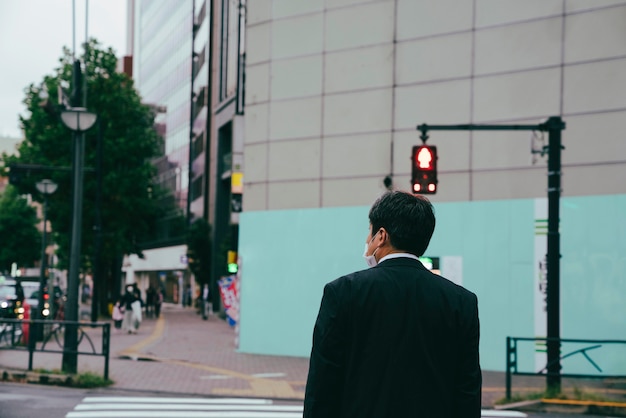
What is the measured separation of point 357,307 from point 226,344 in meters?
24.4

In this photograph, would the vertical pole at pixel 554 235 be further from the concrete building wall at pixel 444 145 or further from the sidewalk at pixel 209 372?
the concrete building wall at pixel 444 145

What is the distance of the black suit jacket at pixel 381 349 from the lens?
A: 3.29 meters

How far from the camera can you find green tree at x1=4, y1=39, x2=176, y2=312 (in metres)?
44.8

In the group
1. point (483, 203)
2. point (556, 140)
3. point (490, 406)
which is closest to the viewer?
point (490, 406)

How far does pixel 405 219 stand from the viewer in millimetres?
3441

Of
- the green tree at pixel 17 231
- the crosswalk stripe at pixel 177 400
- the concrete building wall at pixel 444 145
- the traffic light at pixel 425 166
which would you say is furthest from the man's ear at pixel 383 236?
the green tree at pixel 17 231

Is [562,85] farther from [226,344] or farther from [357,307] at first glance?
[357,307]

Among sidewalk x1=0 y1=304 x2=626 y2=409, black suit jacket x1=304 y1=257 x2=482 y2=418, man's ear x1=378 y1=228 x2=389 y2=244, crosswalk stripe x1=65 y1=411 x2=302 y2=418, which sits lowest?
sidewalk x1=0 y1=304 x2=626 y2=409

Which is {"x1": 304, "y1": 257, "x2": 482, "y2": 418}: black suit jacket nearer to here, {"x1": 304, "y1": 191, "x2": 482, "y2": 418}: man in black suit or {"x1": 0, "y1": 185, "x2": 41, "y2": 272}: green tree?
{"x1": 304, "y1": 191, "x2": 482, "y2": 418}: man in black suit

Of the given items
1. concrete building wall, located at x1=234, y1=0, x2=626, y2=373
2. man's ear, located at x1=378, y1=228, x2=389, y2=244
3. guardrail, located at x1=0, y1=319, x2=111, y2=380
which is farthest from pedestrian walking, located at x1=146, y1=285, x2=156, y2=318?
man's ear, located at x1=378, y1=228, x2=389, y2=244

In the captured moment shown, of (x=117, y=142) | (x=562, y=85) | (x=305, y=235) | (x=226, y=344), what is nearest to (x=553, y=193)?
(x=562, y=85)

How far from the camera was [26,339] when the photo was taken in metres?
18.9

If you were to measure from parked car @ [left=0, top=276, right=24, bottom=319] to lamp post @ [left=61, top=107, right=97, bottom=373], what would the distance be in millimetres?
14873

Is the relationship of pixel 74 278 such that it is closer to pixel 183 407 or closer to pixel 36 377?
pixel 36 377
